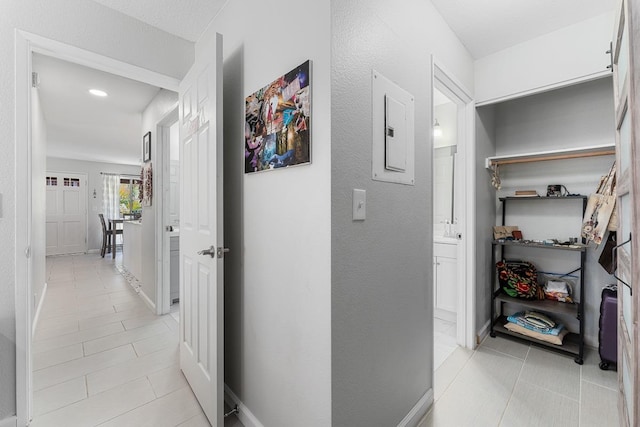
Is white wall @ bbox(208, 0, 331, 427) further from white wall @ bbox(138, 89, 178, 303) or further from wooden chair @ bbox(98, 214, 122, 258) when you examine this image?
wooden chair @ bbox(98, 214, 122, 258)

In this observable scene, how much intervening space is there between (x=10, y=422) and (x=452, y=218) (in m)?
3.70

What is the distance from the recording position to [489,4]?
5.63ft

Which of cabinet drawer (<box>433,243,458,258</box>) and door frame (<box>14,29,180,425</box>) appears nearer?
door frame (<box>14,29,180,425</box>)

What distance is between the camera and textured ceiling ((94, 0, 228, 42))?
1.68m

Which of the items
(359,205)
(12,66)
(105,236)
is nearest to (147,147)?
(12,66)

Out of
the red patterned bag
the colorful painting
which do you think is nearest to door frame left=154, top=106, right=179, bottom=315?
the colorful painting

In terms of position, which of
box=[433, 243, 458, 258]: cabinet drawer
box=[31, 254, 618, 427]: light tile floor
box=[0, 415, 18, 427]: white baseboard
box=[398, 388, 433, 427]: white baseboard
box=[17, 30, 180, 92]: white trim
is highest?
box=[17, 30, 180, 92]: white trim

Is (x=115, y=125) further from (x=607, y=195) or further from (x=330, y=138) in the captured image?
(x=607, y=195)

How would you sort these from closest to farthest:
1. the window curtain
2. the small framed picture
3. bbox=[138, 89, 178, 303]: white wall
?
bbox=[138, 89, 178, 303]: white wall → the small framed picture → the window curtain

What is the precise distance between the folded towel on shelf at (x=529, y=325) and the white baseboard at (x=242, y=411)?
2334 millimetres

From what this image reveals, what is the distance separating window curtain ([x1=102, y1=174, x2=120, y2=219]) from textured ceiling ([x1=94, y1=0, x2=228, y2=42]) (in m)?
7.45

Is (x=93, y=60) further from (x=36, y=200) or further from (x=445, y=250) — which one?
(x=445, y=250)

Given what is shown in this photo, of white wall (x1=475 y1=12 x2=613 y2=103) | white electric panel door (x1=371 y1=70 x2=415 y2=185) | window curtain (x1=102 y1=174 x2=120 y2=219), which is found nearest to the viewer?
white electric panel door (x1=371 y1=70 x2=415 y2=185)

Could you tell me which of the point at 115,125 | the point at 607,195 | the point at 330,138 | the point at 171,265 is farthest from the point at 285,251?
the point at 115,125
